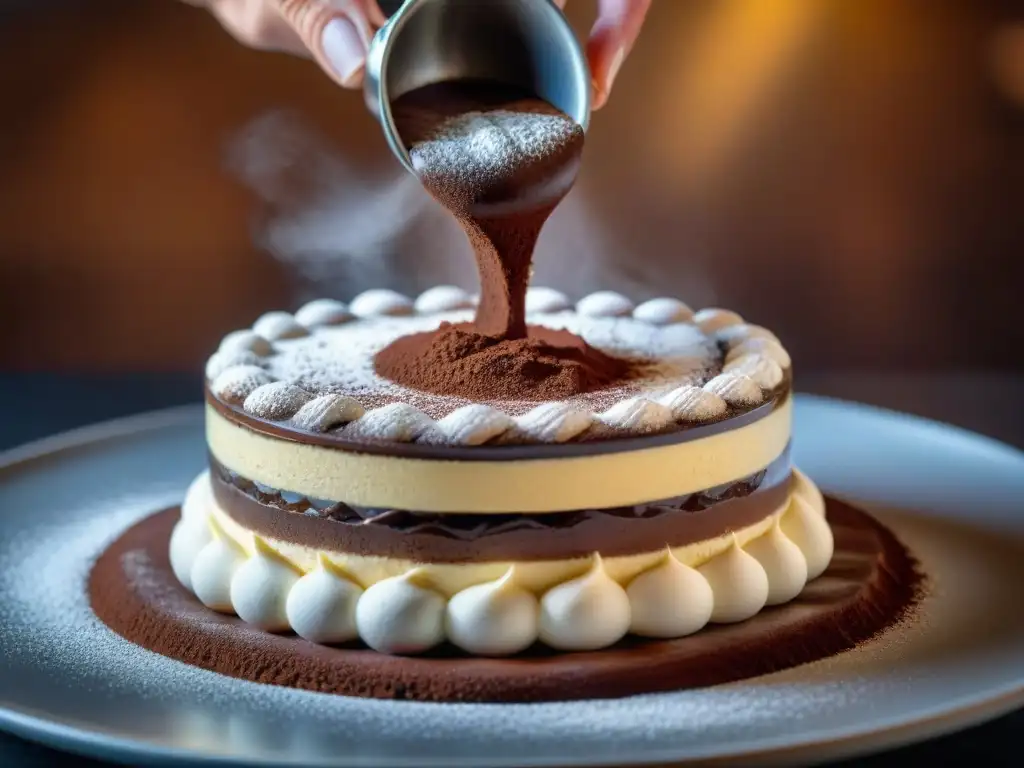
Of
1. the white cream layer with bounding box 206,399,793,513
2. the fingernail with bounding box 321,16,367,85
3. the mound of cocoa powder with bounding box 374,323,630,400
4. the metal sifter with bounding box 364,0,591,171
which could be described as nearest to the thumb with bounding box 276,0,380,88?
the fingernail with bounding box 321,16,367,85

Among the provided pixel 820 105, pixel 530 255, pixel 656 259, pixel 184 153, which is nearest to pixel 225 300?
pixel 184 153

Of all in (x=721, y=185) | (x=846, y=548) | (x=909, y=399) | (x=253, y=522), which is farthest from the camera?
(x=721, y=185)

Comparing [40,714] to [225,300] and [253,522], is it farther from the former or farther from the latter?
[225,300]

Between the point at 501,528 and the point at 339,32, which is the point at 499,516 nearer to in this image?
the point at 501,528

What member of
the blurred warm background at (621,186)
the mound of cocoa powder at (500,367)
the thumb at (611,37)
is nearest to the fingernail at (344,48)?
the thumb at (611,37)

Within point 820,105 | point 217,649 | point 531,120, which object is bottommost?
point 217,649

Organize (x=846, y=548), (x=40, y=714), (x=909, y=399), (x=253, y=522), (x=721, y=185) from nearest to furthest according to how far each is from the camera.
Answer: (x=40, y=714)
(x=253, y=522)
(x=846, y=548)
(x=909, y=399)
(x=721, y=185)

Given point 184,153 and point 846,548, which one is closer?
point 846,548

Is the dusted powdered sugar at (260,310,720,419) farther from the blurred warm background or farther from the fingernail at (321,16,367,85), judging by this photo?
the blurred warm background
